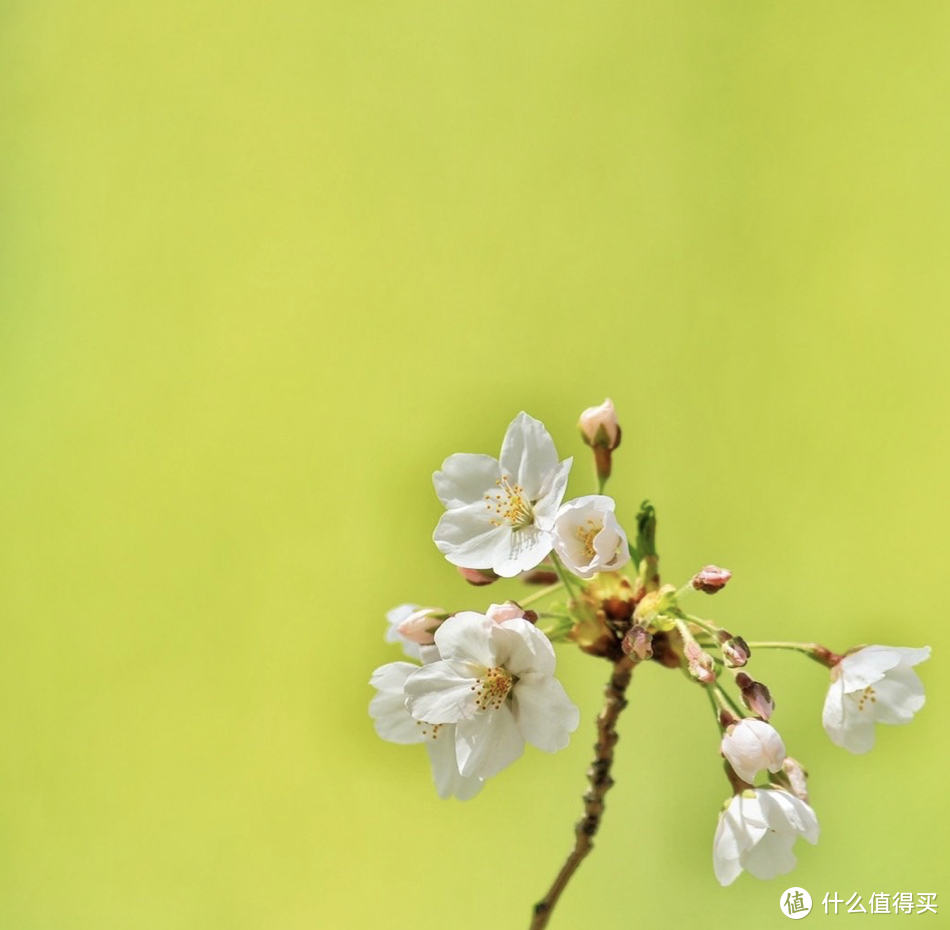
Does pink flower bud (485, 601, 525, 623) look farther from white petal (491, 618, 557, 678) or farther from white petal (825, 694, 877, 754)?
white petal (825, 694, 877, 754)

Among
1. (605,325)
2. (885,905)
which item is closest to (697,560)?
(605,325)

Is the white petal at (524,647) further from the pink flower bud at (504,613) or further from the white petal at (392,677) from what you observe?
the white petal at (392,677)

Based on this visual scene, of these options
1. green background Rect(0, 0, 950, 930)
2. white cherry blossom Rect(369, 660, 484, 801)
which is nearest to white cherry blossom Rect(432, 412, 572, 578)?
white cherry blossom Rect(369, 660, 484, 801)

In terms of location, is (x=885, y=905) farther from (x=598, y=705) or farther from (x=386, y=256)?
(x=386, y=256)

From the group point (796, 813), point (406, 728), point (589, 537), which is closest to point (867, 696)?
point (796, 813)

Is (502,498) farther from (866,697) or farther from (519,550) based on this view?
(866,697)

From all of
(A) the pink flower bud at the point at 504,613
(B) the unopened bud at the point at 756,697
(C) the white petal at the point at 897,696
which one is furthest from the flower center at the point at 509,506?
(C) the white petal at the point at 897,696
